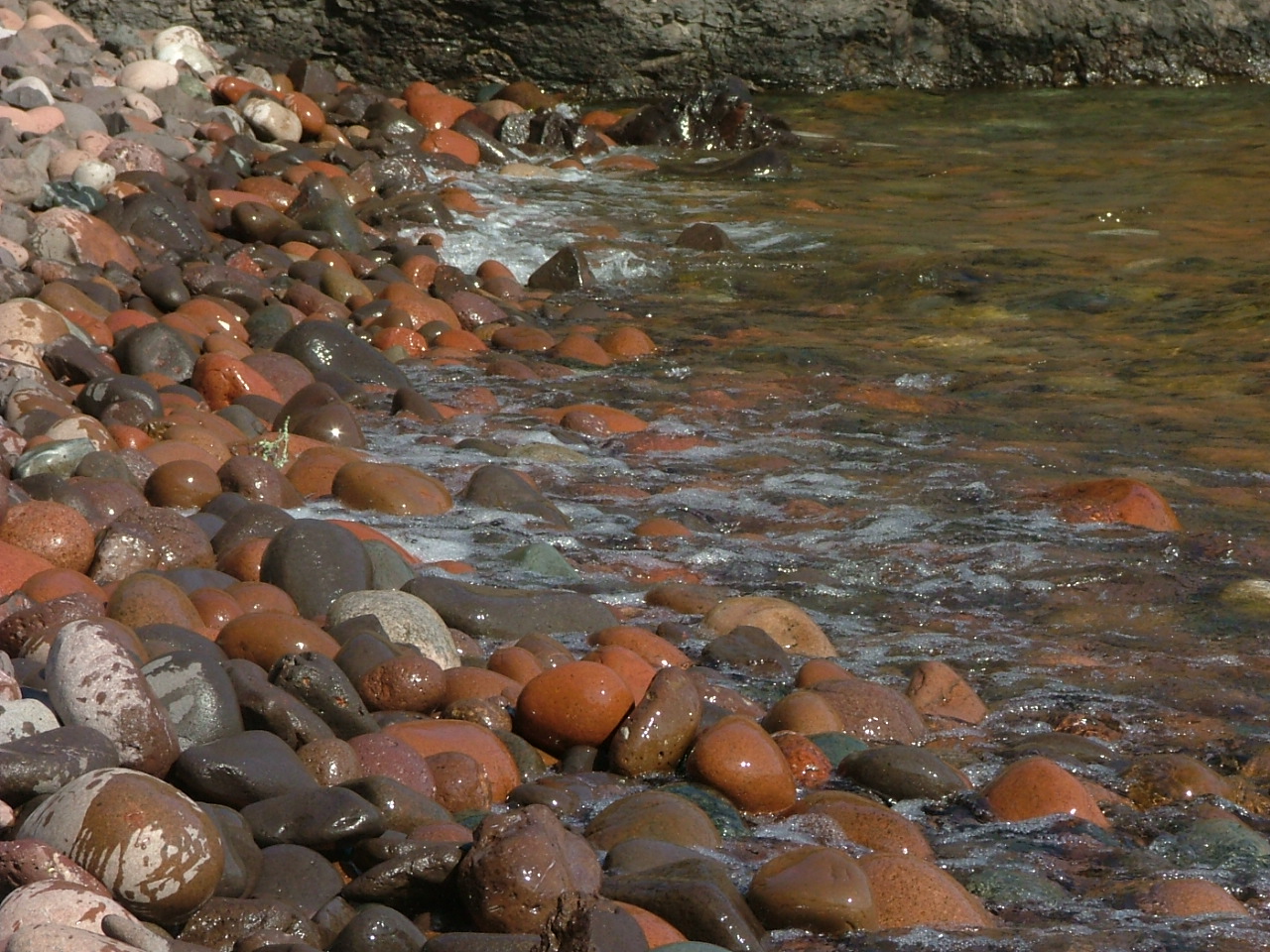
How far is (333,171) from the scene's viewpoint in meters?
8.55

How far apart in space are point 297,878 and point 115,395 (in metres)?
2.76

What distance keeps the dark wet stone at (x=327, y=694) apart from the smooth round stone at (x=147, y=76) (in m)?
6.77

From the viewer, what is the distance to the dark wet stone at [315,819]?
7.84 feet

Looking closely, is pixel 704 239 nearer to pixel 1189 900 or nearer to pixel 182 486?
pixel 182 486

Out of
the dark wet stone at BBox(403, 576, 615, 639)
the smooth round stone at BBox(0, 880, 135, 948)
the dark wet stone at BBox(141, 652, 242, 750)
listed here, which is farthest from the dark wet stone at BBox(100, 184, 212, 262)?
the smooth round stone at BBox(0, 880, 135, 948)

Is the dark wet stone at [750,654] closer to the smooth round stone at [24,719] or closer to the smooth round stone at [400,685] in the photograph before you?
the smooth round stone at [400,685]

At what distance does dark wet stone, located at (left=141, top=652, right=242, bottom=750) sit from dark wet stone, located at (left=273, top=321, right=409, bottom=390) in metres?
3.13

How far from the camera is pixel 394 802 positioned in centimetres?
256

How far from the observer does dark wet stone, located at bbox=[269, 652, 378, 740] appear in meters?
2.82

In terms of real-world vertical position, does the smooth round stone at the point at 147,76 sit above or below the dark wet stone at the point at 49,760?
above

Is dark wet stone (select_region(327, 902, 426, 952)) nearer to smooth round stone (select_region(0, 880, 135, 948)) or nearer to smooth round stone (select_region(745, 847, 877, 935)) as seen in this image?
smooth round stone (select_region(0, 880, 135, 948))

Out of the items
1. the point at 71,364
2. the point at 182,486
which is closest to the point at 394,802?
the point at 182,486

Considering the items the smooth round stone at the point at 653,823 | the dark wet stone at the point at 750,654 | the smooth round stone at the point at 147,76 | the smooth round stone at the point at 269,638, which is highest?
the smooth round stone at the point at 147,76

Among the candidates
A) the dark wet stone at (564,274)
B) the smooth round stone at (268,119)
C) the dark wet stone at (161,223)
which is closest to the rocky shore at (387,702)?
the dark wet stone at (161,223)
